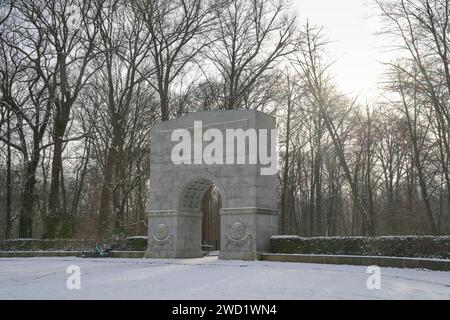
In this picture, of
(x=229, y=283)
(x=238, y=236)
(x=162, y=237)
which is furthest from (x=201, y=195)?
(x=229, y=283)

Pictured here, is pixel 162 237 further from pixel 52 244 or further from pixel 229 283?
pixel 229 283

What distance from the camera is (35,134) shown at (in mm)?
Answer: 31125

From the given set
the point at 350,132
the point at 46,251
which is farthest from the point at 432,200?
the point at 46,251

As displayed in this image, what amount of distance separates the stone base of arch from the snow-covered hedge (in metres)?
A: 0.90

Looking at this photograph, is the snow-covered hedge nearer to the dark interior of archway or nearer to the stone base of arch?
the stone base of arch

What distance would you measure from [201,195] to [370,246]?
8711 millimetres

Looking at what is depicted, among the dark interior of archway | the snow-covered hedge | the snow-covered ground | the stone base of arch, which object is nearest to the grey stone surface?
the stone base of arch

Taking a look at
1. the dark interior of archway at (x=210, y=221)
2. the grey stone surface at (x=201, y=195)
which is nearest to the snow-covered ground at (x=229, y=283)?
the grey stone surface at (x=201, y=195)

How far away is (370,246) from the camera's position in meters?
18.7

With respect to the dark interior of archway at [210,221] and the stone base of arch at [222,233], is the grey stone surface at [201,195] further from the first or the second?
the dark interior of archway at [210,221]

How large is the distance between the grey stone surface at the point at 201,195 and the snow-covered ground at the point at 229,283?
3471 millimetres

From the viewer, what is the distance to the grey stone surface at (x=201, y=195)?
69.5 ft

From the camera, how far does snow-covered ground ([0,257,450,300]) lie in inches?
423
